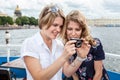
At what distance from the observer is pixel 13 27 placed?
3716 inches

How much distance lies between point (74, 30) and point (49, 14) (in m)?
0.42

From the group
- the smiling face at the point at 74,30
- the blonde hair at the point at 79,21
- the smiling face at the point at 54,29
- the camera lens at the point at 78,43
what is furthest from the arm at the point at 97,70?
the smiling face at the point at 54,29

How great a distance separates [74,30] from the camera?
2.15 metres

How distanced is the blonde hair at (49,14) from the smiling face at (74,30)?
12.3 inches

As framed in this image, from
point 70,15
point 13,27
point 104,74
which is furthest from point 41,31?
point 13,27

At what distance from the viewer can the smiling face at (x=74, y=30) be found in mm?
2145

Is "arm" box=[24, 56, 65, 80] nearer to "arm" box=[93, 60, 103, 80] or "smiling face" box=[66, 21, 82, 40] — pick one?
"smiling face" box=[66, 21, 82, 40]

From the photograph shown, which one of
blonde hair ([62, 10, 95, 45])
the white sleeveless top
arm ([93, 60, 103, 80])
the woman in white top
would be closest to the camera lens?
the woman in white top

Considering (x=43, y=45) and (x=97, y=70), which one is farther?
(x=97, y=70)

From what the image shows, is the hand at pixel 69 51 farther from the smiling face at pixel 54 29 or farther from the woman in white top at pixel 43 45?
the smiling face at pixel 54 29

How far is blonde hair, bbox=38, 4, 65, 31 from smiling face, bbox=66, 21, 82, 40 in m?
0.31

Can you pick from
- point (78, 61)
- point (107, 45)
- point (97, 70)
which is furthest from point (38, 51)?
point (107, 45)

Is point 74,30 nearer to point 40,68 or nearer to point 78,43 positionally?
point 78,43

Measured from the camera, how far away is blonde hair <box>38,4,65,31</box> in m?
1.79
